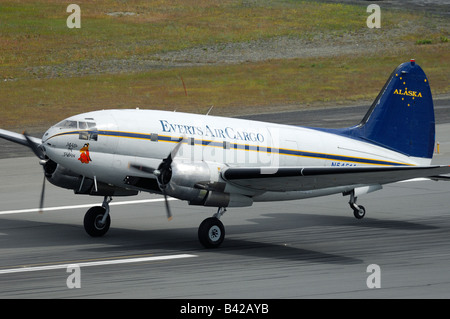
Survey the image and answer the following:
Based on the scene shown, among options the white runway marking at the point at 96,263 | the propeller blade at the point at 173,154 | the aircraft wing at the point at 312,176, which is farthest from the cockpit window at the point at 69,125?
the aircraft wing at the point at 312,176

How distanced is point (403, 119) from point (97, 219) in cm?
1183

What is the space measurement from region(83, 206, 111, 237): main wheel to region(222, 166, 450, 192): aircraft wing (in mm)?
4879

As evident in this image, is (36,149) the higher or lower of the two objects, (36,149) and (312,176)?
the higher

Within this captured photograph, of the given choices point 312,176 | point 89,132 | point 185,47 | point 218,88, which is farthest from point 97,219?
point 185,47

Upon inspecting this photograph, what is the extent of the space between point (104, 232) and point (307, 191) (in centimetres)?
703

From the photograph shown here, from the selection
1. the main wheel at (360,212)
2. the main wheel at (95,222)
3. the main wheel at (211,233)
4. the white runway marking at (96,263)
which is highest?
the main wheel at (360,212)

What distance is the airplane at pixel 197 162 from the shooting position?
25375mm

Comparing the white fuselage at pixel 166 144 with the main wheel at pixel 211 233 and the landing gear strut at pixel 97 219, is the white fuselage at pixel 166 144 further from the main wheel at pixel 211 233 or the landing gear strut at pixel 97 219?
the landing gear strut at pixel 97 219

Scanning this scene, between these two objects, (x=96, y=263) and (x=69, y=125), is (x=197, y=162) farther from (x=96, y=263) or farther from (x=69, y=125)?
(x=96, y=263)

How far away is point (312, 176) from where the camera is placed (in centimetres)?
2542

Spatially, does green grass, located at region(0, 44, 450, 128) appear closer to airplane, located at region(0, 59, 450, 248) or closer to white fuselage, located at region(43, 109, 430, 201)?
airplane, located at region(0, 59, 450, 248)

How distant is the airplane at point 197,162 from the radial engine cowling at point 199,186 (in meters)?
0.03

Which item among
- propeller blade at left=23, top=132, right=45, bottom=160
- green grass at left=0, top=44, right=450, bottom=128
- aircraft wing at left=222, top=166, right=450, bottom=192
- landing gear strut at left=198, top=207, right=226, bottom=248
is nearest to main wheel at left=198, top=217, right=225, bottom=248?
landing gear strut at left=198, top=207, right=226, bottom=248

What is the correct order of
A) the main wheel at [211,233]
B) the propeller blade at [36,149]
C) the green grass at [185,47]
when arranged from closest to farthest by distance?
the main wheel at [211,233], the propeller blade at [36,149], the green grass at [185,47]
